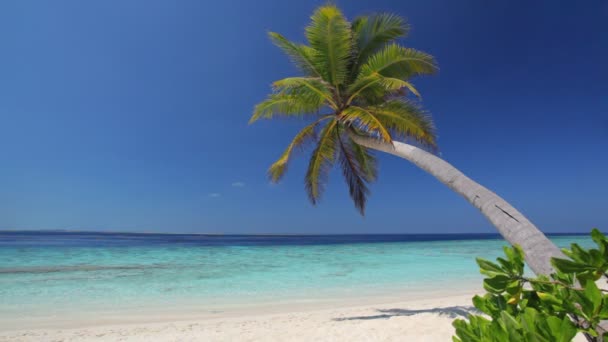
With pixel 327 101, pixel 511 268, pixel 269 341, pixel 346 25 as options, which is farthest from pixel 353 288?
pixel 511 268

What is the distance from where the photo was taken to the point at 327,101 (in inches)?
286

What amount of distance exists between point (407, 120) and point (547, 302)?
19.6 ft

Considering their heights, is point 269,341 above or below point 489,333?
below

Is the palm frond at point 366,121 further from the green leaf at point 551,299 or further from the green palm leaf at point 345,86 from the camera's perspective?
the green leaf at point 551,299

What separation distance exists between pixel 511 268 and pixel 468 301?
27.8 ft

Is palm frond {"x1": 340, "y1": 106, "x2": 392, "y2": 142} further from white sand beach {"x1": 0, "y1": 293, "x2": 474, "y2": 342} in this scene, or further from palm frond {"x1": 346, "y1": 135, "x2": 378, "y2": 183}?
white sand beach {"x1": 0, "y1": 293, "x2": 474, "y2": 342}

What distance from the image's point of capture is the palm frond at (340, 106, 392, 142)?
218 inches

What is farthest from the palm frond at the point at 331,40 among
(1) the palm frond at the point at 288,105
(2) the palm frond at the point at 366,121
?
(2) the palm frond at the point at 366,121

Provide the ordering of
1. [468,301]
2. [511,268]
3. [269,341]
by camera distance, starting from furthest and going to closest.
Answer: [468,301] < [269,341] < [511,268]

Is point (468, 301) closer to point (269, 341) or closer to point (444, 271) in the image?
point (269, 341)

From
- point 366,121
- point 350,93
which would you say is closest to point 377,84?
point 350,93

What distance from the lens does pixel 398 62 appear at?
7258mm

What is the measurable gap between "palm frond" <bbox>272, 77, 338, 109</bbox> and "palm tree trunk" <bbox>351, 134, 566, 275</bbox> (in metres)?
2.03

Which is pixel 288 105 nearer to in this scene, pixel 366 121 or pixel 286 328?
pixel 366 121
